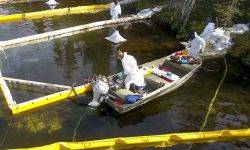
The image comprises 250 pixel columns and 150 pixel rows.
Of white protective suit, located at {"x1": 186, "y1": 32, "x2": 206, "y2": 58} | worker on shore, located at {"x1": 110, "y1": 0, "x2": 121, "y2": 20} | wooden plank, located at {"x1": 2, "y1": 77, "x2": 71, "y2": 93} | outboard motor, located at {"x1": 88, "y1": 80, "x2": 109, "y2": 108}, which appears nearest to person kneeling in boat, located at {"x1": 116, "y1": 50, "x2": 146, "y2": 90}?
outboard motor, located at {"x1": 88, "y1": 80, "x2": 109, "y2": 108}

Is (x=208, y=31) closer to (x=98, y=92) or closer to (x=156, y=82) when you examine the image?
(x=156, y=82)

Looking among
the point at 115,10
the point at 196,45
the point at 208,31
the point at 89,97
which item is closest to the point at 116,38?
the point at 115,10

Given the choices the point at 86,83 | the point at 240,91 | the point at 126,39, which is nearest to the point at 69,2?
the point at 126,39

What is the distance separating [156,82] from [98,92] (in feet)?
9.69

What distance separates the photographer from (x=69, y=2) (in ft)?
97.3

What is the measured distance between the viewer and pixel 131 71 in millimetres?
15062

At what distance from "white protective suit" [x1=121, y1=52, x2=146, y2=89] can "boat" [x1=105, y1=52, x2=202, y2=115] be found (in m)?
0.41

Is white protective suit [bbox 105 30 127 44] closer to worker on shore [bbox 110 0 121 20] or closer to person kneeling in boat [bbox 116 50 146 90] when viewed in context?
worker on shore [bbox 110 0 121 20]

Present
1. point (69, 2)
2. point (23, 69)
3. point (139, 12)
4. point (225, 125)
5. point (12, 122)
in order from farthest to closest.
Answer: point (69, 2) → point (139, 12) → point (23, 69) → point (225, 125) → point (12, 122)

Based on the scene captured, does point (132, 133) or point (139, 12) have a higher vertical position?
point (139, 12)

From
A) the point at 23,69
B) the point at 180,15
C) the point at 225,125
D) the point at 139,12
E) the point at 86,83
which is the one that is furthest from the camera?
the point at 139,12

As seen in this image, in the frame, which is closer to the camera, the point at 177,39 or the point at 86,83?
the point at 86,83

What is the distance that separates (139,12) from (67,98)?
13.5m

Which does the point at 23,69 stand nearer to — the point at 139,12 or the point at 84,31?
the point at 84,31
